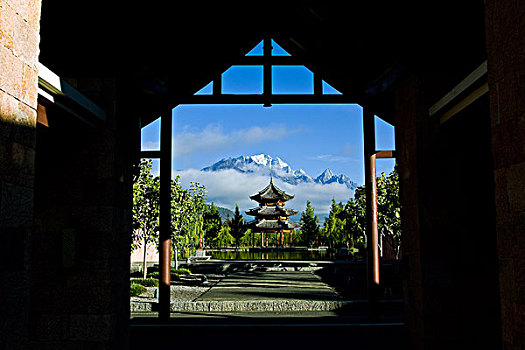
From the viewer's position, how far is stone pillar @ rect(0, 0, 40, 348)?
11.0 ft

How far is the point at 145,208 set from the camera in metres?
17.4

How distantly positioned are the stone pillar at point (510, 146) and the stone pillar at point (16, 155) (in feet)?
11.7

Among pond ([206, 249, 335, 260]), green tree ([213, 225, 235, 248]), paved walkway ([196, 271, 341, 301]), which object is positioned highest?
green tree ([213, 225, 235, 248])

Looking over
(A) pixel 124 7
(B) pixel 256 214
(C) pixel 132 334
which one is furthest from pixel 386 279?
(B) pixel 256 214

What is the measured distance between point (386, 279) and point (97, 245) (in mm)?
10469

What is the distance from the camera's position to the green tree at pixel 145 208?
1712 cm

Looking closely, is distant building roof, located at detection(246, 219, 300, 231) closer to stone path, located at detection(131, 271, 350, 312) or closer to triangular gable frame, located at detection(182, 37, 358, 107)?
stone path, located at detection(131, 271, 350, 312)

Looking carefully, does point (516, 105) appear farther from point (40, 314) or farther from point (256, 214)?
point (256, 214)

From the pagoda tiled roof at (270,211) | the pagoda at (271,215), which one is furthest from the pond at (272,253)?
the pagoda tiled roof at (270,211)

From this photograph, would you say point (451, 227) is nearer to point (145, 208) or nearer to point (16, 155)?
point (16, 155)

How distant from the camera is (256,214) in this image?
49125 millimetres

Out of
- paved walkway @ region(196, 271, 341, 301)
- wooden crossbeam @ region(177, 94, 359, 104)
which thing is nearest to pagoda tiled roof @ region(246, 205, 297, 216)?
paved walkway @ region(196, 271, 341, 301)

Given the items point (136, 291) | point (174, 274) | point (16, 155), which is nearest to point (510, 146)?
point (16, 155)

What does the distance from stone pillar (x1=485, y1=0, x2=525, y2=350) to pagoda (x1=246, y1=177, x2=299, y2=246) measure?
44.4 m
